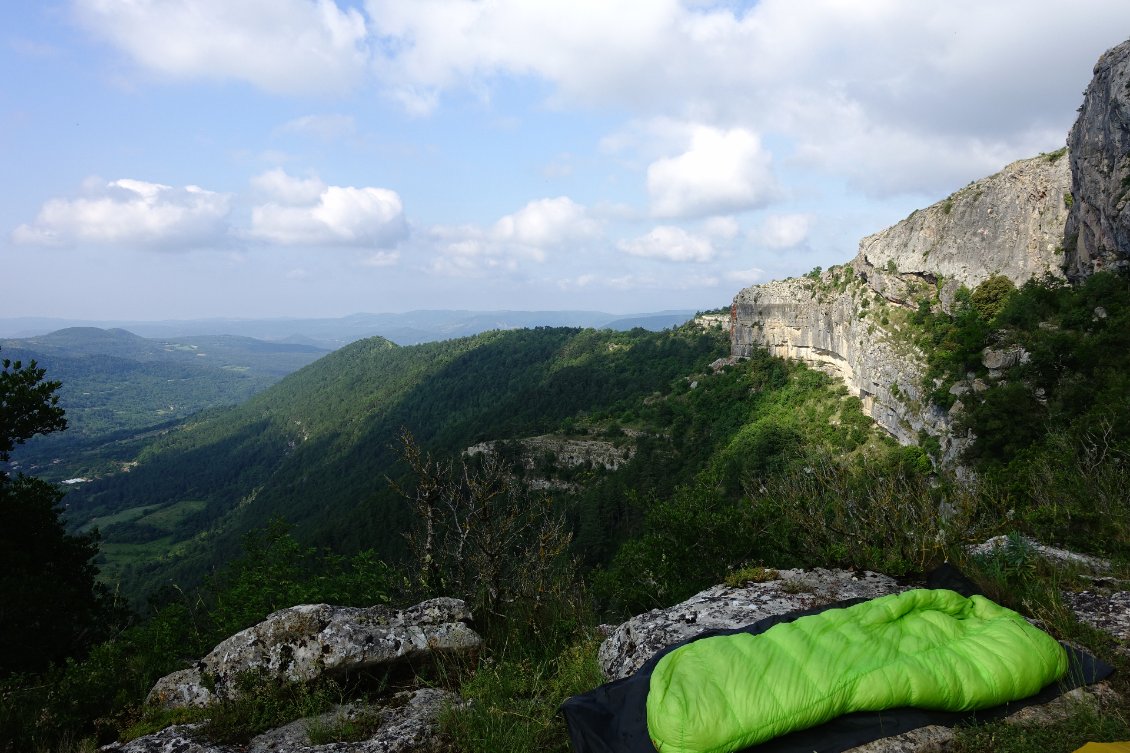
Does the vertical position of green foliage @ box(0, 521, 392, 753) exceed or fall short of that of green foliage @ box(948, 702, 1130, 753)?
it falls short

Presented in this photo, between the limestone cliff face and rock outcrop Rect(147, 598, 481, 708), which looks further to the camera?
the limestone cliff face

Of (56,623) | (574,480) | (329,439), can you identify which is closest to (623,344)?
(574,480)

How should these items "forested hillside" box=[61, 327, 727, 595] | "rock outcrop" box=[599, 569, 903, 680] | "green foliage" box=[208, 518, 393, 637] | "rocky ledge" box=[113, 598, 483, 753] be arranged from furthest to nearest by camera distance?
1. "forested hillside" box=[61, 327, 727, 595]
2. "green foliage" box=[208, 518, 393, 637]
3. "rock outcrop" box=[599, 569, 903, 680]
4. "rocky ledge" box=[113, 598, 483, 753]

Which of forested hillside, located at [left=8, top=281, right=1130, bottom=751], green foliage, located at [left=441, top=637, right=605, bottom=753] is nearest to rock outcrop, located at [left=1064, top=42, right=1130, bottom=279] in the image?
forested hillside, located at [left=8, top=281, right=1130, bottom=751]

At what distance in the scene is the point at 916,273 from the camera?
3456 centimetres

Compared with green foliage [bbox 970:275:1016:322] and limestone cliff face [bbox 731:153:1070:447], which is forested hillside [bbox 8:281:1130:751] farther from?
limestone cliff face [bbox 731:153:1070:447]

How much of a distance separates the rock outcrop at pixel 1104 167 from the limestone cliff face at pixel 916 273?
3.73m

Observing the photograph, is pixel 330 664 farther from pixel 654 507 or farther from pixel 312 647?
pixel 654 507

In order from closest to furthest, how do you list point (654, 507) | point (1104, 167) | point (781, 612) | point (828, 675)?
point (828, 675) < point (781, 612) < point (654, 507) < point (1104, 167)

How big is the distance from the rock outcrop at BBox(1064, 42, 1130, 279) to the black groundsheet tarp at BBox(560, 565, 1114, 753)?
26337 mm

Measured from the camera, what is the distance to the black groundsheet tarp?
271 centimetres

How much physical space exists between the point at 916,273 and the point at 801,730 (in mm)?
39368

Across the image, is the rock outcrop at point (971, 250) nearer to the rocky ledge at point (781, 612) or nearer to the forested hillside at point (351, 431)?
the forested hillside at point (351, 431)

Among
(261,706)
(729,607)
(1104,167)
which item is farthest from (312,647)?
(1104,167)
